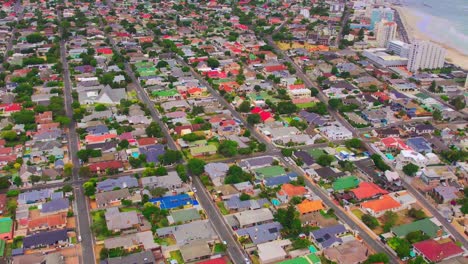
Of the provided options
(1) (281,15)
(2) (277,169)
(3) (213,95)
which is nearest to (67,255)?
(2) (277,169)

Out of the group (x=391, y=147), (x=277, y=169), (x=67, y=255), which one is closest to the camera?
(x=67, y=255)

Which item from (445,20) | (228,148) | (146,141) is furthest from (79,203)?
(445,20)

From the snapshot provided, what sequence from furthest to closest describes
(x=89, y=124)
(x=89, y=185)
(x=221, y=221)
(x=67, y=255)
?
(x=89, y=124)
(x=89, y=185)
(x=221, y=221)
(x=67, y=255)

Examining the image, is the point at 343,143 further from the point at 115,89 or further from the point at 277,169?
the point at 115,89

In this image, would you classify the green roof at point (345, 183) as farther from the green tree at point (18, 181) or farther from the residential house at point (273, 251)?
the green tree at point (18, 181)

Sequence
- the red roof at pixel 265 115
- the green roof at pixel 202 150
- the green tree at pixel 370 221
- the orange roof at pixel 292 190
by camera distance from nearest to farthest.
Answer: the green tree at pixel 370 221 → the orange roof at pixel 292 190 → the green roof at pixel 202 150 → the red roof at pixel 265 115

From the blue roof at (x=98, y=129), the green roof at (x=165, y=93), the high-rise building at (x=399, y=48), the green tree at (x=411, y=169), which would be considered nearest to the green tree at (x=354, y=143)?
the green tree at (x=411, y=169)

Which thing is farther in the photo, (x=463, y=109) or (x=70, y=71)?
(x=70, y=71)
